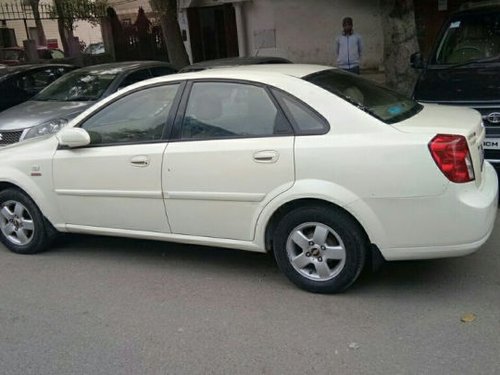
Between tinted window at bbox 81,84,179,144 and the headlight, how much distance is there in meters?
2.77

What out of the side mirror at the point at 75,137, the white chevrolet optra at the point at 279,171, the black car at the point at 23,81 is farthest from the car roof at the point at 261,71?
Result: the black car at the point at 23,81

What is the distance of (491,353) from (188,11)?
16.6m

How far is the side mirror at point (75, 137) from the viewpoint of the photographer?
185 inches

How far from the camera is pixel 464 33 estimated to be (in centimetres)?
695

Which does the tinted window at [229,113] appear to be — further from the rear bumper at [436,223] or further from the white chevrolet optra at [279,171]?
the rear bumper at [436,223]

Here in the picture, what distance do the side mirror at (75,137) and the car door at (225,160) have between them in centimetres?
77

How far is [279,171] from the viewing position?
395 centimetres

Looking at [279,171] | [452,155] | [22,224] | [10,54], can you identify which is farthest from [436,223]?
[10,54]

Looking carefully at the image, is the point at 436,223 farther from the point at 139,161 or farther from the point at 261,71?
the point at 139,161

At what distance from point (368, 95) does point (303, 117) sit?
0.72 meters

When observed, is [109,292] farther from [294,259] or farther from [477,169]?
[477,169]

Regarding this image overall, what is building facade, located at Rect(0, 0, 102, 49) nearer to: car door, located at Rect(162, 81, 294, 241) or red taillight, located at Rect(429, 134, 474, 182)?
car door, located at Rect(162, 81, 294, 241)

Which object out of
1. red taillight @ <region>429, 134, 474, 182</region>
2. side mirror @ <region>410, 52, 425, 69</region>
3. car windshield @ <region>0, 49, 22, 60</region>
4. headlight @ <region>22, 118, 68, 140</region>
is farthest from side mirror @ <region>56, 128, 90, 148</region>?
car windshield @ <region>0, 49, 22, 60</region>

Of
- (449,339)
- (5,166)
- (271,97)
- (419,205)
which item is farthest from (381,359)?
(5,166)
